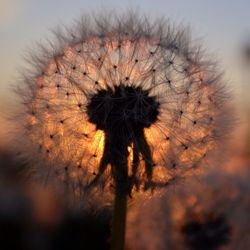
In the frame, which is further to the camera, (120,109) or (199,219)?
(199,219)

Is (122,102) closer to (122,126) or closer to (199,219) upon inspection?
(122,126)

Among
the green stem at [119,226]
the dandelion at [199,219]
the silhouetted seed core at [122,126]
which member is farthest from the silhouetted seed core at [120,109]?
the dandelion at [199,219]

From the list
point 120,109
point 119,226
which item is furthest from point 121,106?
point 119,226

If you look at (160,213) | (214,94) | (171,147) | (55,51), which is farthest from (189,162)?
(160,213)

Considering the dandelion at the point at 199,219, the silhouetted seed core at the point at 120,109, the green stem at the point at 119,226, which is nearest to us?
the green stem at the point at 119,226

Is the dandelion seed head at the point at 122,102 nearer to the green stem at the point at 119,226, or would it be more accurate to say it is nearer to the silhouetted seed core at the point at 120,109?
the silhouetted seed core at the point at 120,109

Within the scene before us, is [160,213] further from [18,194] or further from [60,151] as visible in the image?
[18,194]
